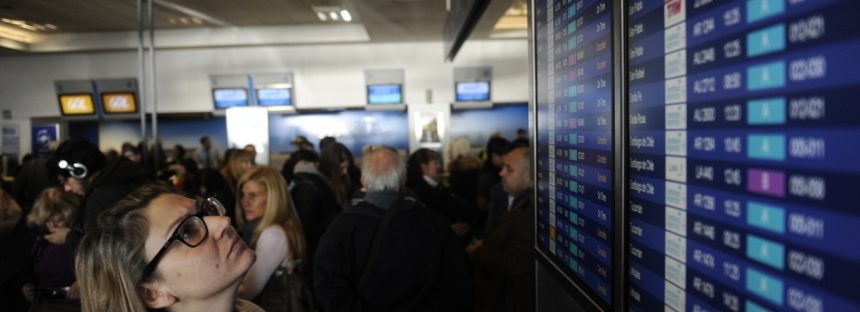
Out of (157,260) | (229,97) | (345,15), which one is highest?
(345,15)

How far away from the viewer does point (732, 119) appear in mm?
942

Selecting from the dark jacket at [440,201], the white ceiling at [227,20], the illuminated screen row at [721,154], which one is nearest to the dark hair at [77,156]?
the dark jacket at [440,201]

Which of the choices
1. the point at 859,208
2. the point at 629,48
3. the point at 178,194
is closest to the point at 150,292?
the point at 178,194

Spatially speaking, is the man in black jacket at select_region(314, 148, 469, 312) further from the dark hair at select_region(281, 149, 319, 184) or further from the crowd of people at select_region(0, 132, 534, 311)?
the dark hair at select_region(281, 149, 319, 184)

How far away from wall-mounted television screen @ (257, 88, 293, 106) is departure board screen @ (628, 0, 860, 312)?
36.7 feet

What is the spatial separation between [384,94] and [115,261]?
34.3 ft

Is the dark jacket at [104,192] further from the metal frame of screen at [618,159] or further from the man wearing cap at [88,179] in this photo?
the metal frame of screen at [618,159]

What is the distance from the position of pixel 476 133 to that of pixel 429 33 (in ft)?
10.2

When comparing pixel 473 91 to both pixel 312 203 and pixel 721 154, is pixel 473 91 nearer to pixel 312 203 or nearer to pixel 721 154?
pixel 312 203

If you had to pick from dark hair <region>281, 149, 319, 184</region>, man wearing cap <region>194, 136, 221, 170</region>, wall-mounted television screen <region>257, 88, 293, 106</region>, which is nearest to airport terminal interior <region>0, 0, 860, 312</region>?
dark hair <region>281, 149, 319, 184</region>

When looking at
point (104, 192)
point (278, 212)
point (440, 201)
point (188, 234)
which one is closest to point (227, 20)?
point (440, 201)

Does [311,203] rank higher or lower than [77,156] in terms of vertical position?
lower

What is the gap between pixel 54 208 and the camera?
409 cm

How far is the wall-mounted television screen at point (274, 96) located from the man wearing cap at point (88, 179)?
770 centimetres
